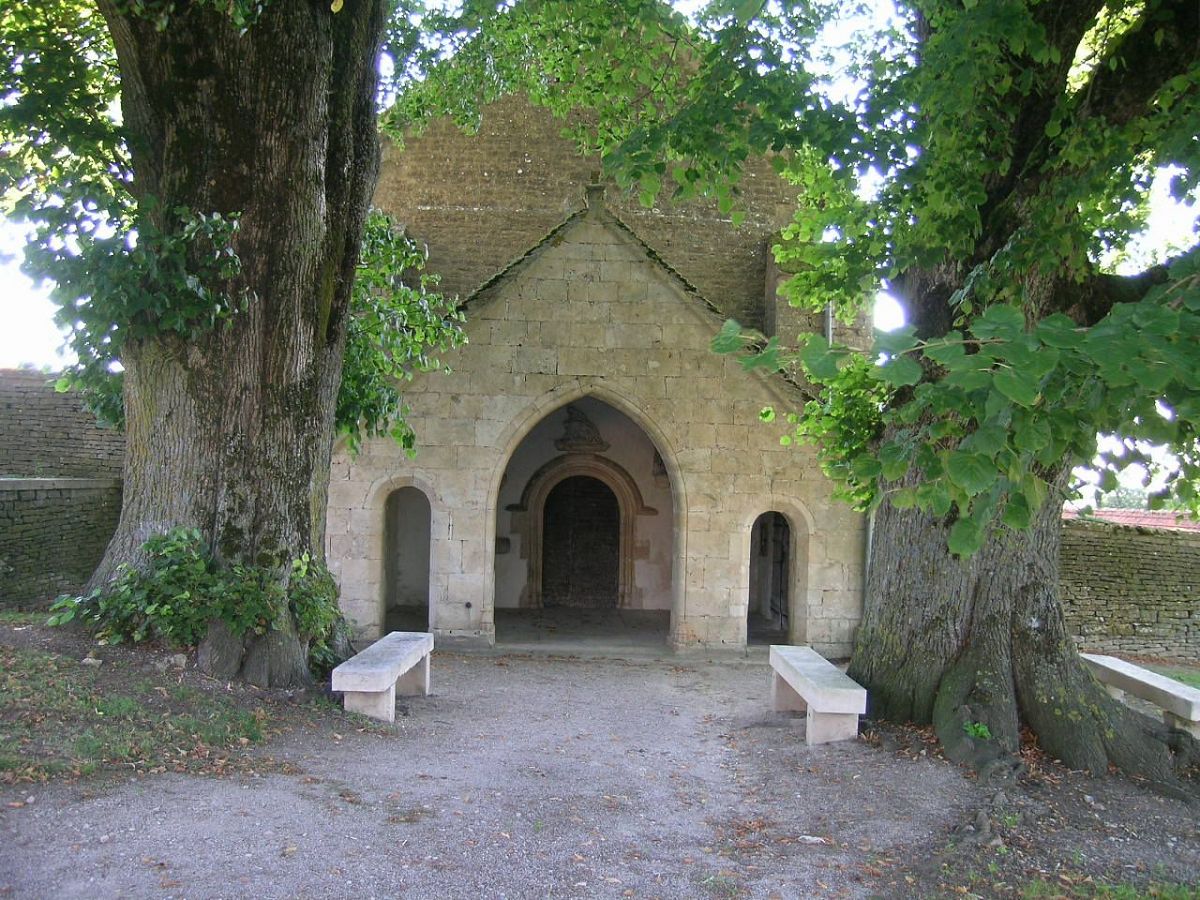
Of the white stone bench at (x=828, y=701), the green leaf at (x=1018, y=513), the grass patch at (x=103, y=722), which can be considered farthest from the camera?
the white stone bench at (x=828, y=701)

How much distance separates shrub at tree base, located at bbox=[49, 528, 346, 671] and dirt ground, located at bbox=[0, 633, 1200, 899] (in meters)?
0.60

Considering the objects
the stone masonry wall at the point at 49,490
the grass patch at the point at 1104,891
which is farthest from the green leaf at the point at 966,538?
the stone masonry wall at the point at 49,490

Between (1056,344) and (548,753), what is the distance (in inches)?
198

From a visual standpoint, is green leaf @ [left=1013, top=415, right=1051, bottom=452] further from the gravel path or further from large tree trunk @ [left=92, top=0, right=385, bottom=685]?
large tree trunk @ [left=92, top=0, right=385, bottom=685]

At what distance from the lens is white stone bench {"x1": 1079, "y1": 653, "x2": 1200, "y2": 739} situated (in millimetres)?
6609

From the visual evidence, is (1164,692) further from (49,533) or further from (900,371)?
(49,533)

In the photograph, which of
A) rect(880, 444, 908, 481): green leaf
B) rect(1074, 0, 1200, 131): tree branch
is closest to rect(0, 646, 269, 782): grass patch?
rect(880, 444, 908, 481): green leaf

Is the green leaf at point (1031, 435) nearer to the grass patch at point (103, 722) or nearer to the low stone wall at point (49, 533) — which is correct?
the grass patch at point (103, 722)

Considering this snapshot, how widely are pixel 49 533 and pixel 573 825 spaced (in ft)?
34.7

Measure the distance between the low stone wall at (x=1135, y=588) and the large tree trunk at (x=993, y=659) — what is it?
28.9 feet

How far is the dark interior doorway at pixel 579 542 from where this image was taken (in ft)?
53.9

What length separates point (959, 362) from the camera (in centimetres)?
281

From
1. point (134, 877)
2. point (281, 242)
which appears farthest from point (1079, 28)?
point (134, 877)

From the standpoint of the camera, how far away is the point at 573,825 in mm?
5051
